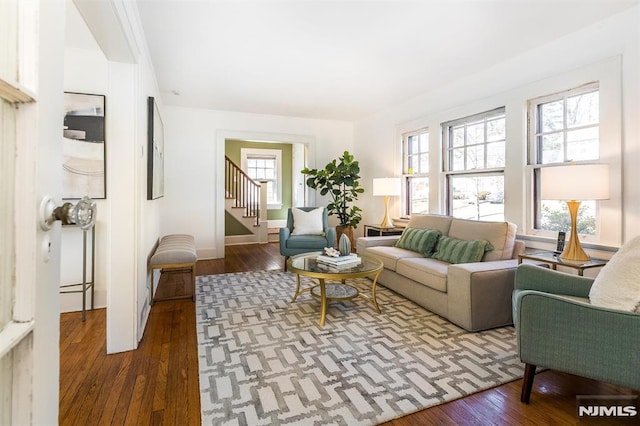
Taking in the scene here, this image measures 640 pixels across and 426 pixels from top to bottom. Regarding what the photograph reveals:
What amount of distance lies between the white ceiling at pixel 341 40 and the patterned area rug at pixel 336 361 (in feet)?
8.27

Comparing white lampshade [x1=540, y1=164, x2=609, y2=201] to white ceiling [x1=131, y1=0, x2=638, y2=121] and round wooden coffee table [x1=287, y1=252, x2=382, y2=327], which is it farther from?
round wooden coffee table [x1=287, y1=252, x2=382, y2=327]

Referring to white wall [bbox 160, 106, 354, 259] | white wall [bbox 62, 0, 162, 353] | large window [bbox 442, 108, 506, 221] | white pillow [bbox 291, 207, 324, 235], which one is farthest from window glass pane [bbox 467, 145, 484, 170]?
white wall [bbox 62, 0, 162, 353]

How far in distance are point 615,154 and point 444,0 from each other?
1837 millimetres

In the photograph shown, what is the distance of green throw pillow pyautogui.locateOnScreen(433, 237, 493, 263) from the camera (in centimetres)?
298

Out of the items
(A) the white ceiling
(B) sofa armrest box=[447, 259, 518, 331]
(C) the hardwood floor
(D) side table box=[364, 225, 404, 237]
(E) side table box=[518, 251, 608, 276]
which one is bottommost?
(C) the hardwood floor

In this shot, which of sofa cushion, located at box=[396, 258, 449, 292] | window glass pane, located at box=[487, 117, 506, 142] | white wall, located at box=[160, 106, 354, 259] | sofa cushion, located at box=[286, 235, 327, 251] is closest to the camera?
sofa cushion, located at box=[396, 258, 449, 292]

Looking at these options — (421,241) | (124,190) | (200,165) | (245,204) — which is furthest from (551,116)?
(245,204)

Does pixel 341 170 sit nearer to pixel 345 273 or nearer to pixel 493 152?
pixel 493 152

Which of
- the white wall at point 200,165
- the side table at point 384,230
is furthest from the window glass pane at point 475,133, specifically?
the white wall at point 200,165

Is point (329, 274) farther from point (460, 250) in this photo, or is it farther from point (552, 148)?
point (552, 148)

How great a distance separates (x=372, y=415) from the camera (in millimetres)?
1591

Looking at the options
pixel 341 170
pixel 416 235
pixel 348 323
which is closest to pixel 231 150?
pixel 341 170

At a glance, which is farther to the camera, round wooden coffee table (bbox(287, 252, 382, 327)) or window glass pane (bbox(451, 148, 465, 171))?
window glass pane (bbox(451, 148, 465, 171))

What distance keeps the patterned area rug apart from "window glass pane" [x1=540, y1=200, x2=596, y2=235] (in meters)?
1.19
